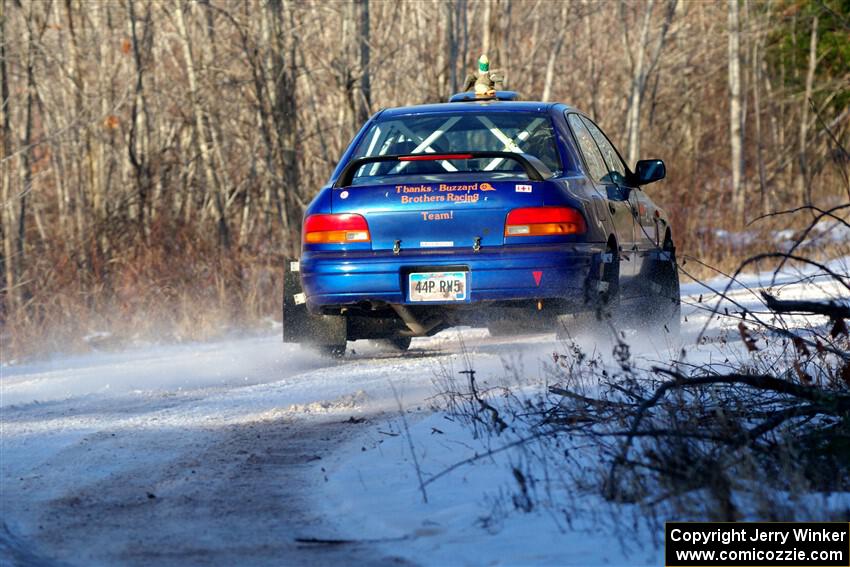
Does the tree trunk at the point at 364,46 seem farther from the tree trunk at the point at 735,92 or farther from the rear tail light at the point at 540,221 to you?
the rear tail light at the point at 540,221

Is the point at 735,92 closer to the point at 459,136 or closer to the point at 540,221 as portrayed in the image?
the point at 459,136

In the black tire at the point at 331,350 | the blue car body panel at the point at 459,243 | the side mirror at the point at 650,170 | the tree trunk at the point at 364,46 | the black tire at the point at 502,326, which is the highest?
the tree trunk at the point at 364,46

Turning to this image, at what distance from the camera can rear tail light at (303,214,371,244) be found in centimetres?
859

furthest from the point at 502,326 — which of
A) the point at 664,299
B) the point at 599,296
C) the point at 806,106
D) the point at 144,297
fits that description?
the point at 806,106

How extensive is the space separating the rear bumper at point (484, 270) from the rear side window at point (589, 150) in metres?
1.02

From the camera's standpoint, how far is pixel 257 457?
6.45m

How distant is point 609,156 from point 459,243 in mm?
2556

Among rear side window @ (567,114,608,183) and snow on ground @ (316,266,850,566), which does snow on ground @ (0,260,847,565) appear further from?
rear side window @ (567,114,608,183)

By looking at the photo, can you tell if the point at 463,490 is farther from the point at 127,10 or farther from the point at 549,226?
the point at 127,10

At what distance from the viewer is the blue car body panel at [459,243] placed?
27.6ft

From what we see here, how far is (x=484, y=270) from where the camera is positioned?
844 cm

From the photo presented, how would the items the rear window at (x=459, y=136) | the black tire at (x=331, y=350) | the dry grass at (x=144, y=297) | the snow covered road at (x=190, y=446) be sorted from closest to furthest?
the snow covered road at (x=190, y=446), the rear window at (x=459, y=136), the black tire at (x=331, y=350), the dry grass at (x=144, y=297)

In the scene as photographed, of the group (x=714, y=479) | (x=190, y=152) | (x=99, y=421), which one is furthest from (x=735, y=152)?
(x=714, y=479)

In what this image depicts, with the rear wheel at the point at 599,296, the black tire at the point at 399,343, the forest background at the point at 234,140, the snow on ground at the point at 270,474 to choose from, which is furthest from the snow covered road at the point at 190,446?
the forest background at the point at 234,140
